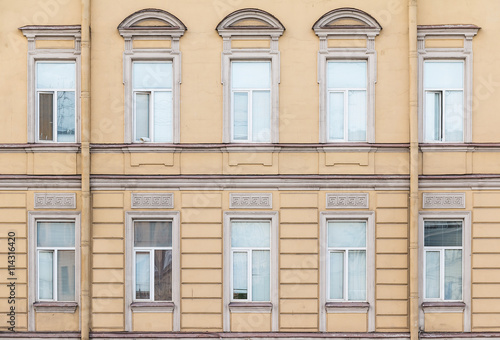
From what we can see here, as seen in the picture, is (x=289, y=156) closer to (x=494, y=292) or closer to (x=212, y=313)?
(x=212, y=313)

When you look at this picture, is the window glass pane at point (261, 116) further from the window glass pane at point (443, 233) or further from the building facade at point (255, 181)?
the window glass pane at point (443, 233)

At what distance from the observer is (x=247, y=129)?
9.75 meters

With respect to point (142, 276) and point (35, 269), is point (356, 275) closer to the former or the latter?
point (142, 276)

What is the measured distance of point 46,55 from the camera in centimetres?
970

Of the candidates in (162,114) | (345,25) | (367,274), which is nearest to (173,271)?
(162,114)

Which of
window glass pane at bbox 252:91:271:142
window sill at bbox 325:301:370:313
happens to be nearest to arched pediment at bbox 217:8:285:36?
window glass pane at bbox 252:91:271:142

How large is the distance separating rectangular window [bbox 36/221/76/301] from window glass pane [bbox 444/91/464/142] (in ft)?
23.3

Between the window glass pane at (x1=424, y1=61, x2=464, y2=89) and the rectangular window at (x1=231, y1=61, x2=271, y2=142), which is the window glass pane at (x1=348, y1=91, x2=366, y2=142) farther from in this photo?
the rectangular window at (x1=231, y1=61, x2=271, y2=142)

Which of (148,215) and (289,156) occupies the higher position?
(289,156)

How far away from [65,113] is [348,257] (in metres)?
5.86

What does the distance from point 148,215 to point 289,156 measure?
2760mm

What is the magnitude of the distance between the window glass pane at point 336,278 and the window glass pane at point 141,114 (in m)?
4.17

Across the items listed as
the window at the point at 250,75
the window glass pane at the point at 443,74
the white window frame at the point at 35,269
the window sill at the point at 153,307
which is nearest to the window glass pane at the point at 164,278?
the window sill at the point at 153,307

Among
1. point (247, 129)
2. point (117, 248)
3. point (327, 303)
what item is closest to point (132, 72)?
point (247, 129)
